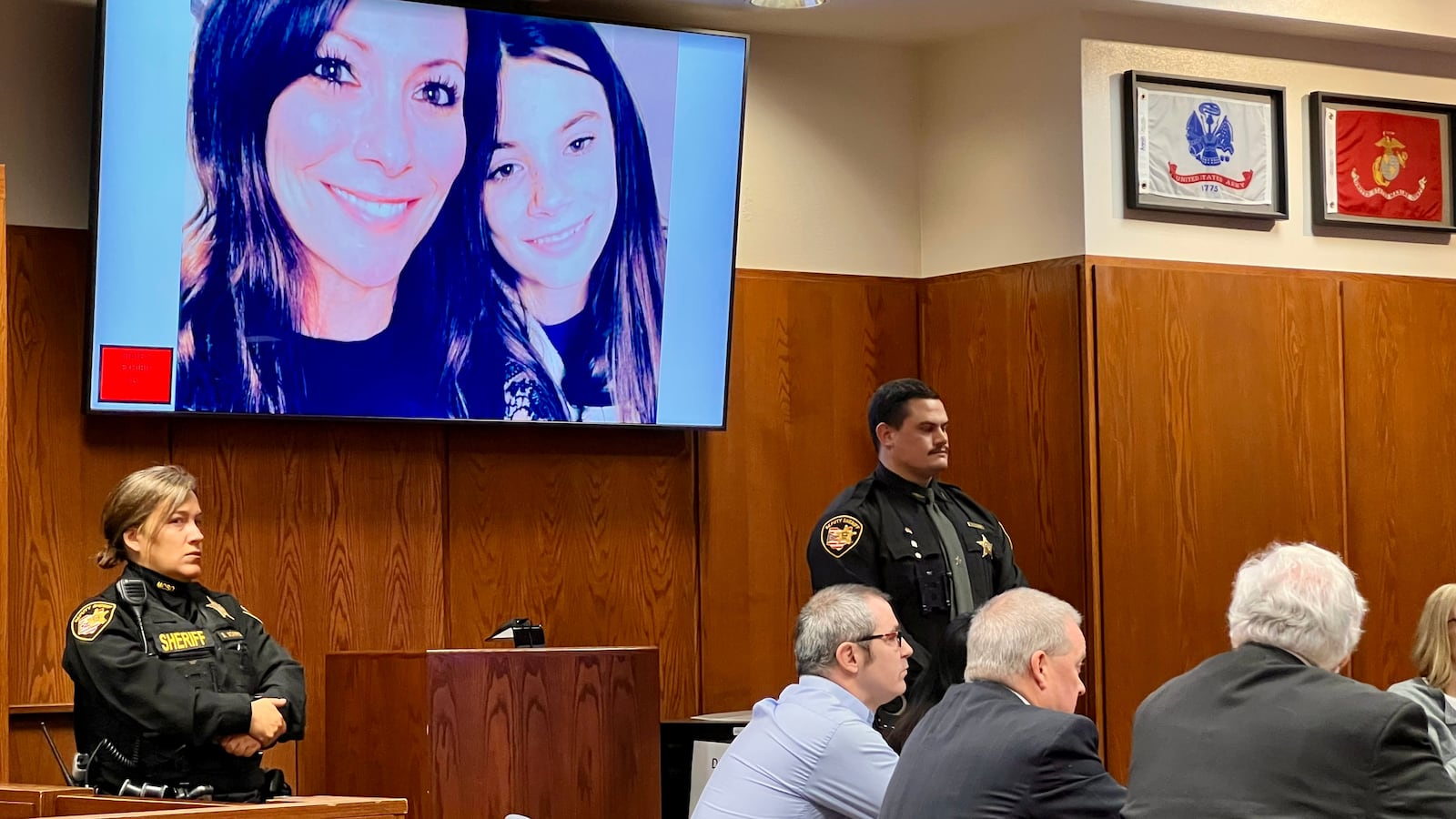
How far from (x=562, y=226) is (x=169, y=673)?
211 cm

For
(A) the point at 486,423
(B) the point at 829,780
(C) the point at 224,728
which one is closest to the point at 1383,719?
(B) the point at 829,780

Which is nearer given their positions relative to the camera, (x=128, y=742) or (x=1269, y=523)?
(x=128, y=742)

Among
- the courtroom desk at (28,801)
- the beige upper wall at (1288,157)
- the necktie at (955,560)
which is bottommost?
the courtroom desk at (28,801)

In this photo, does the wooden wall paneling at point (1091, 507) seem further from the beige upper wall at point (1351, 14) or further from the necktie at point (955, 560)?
the beige upper wall at point (1351, 14)

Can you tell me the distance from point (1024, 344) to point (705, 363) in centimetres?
107

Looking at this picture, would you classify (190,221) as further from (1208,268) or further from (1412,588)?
(1412,588)

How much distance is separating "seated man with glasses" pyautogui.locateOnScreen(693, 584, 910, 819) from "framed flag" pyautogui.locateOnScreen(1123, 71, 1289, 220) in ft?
9.49

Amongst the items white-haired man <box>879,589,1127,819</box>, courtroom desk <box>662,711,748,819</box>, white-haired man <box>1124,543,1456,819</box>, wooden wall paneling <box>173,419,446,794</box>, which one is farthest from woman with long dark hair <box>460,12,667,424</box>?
white-haired man <box>1124,543,1456,819</box>

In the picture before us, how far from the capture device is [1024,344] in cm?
593

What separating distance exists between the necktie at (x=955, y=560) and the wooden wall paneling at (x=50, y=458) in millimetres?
2286

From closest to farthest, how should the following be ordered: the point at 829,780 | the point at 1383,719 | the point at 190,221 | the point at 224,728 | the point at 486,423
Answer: the point at 1383,719, the point at 829,780, the point at 224,728, the point at 190,221, the point at 486,423

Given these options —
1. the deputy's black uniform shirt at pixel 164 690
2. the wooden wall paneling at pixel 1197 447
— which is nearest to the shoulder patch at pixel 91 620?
the deputy's black uniform shirt at pixel 164 690

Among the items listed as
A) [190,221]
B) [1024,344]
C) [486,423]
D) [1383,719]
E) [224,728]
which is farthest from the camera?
[1024,344]

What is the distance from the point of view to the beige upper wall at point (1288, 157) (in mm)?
5855
